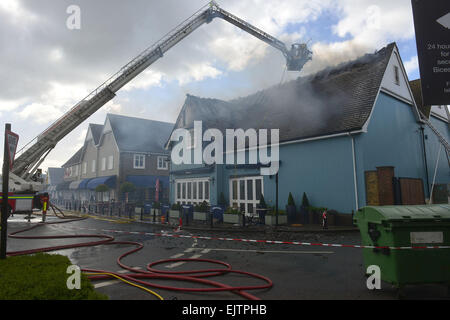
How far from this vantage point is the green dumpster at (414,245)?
4461 millimetres

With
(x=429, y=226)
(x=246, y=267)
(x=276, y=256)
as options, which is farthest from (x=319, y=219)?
(x=429, y=226)

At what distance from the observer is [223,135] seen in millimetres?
20094

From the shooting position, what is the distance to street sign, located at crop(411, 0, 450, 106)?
238 inches

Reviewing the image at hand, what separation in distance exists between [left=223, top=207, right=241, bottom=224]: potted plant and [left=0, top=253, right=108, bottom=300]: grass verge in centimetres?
1081

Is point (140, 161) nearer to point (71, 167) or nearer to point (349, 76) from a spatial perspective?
point (71, 167)

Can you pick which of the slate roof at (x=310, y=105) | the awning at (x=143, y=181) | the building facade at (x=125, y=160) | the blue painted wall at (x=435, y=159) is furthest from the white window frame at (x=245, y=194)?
the awning at (x=143, y=181)

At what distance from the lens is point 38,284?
359 centimetres

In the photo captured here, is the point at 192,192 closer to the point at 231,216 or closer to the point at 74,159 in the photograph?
the point at 231,216

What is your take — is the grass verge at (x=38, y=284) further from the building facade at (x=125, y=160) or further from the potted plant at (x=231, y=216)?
the building facade at (x=125, y=160)

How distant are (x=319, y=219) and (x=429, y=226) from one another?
9.45m

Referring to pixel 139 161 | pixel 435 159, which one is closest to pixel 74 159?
pixel 139 161

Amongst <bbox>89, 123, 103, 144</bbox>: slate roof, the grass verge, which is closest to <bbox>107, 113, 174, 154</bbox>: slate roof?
<bbox>89, 123, 103, 144</bbox>: slate roof

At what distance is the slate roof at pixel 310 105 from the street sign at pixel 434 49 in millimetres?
7252

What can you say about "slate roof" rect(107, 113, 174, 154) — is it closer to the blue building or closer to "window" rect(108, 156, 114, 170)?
"window" rect(108, 156, 114, 170)
